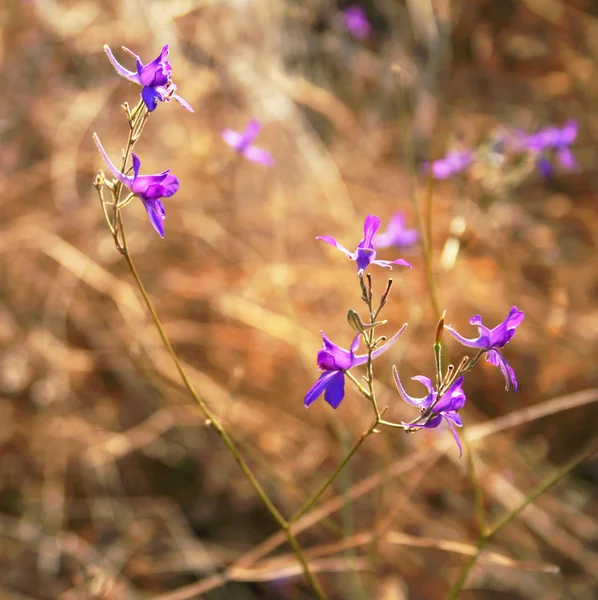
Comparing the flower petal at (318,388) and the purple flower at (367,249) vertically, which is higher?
the purple flower at (367,249)

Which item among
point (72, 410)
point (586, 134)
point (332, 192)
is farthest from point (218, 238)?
point (586, 134)

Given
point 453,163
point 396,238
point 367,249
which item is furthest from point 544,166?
point 367,249

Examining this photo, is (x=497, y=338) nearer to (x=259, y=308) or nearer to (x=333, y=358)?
(x=333, y=358)

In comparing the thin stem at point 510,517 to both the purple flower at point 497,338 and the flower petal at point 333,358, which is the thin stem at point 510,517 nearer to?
the purple flower at point 497,338

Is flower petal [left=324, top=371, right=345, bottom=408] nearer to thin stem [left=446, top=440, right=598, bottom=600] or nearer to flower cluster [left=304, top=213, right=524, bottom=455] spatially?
flower cluster [left=304, top=213, right=524, bottom=455]

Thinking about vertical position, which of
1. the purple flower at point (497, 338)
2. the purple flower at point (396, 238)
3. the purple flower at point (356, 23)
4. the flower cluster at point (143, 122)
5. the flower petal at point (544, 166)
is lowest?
the purple flower at point (396, 238)

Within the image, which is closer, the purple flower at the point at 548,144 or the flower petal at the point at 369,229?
the flower petal at the point at 369,229

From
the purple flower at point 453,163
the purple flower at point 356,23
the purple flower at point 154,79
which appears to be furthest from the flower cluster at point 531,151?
the purple flower at point 356,23
